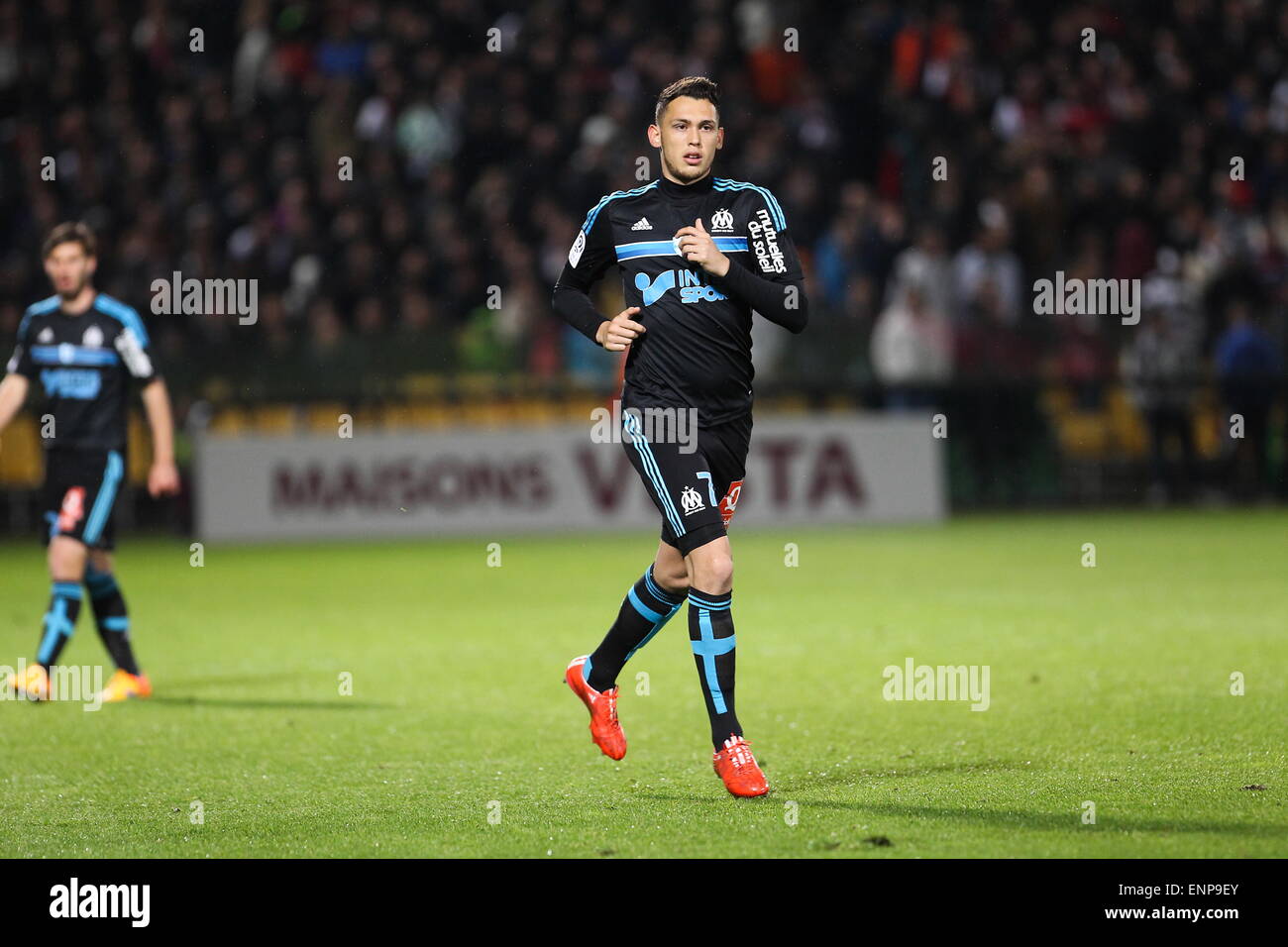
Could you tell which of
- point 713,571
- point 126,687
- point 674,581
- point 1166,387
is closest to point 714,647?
point 713,571

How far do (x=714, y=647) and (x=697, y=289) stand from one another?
126 centimetres

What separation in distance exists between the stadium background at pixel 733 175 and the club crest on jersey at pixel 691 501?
1202cm

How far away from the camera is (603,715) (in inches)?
267

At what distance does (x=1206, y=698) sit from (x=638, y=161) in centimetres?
1259

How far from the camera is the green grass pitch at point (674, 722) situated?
5.68 m

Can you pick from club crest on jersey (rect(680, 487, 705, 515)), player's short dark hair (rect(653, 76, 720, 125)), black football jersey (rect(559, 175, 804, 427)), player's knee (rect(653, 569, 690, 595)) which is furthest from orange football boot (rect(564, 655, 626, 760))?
player's short dark hair (rect(653, 76, 720, 125))

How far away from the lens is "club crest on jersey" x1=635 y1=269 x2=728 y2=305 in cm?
654

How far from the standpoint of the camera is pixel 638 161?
1964 centimetres

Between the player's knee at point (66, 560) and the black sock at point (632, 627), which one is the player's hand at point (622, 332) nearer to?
the black sock at point (632, 627)

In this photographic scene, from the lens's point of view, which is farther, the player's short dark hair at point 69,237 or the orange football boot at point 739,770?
the player's short dark hair at point 69,237

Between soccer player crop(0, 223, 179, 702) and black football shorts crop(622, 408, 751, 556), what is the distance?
3515 mm

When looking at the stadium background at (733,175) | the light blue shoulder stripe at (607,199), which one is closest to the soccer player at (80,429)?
the light blue shoulder stripe at (607,199)

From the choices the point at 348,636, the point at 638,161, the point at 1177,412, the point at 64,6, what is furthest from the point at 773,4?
the point at 348,636

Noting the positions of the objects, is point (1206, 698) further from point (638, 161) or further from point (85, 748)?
point (638, 161)
